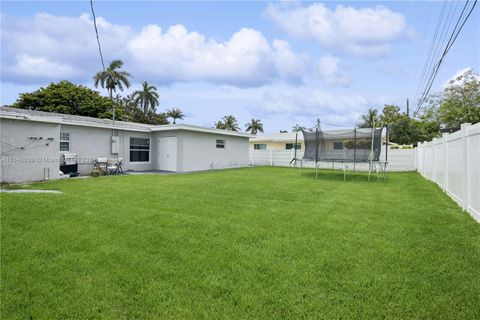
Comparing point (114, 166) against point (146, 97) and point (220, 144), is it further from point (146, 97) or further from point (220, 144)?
point (146, 97)

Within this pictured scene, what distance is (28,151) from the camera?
31.3ft

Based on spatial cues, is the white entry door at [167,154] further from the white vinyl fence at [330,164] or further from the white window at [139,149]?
the white vinyl fence at [330,164]

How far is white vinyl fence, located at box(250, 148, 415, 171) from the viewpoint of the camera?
15922 millimetres

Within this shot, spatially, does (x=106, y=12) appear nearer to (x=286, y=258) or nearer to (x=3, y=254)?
(x=3, y=254)

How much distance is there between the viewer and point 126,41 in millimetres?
8188

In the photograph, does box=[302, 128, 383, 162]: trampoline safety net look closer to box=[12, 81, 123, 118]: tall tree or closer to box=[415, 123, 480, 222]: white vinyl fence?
box=[415, 123, 480, 222]: white vinyl fence

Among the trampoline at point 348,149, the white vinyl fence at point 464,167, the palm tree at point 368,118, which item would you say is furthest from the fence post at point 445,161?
the palm tree at point 368,118

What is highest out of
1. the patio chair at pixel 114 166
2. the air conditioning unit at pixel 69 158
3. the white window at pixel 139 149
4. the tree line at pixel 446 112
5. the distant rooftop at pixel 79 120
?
the tree line at pixel 446 112

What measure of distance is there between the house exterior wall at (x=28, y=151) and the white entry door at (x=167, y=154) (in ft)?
17.9

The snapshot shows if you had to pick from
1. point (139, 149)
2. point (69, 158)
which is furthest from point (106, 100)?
point (69, 158)

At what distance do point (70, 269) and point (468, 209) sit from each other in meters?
6.31

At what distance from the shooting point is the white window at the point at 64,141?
11.6m

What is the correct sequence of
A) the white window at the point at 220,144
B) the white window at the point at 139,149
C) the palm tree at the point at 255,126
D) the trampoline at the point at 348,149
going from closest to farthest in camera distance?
1. the trampoline at the point at 348,149
2. the white window at the point at 139,149
3. the white window at the point at 220,144
4. the palm tree at the point at 255,126

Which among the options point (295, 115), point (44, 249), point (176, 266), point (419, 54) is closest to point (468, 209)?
point (176, 266)
